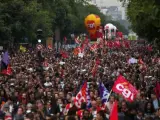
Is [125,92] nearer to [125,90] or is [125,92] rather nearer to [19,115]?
[125,90]

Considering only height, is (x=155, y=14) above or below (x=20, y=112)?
above

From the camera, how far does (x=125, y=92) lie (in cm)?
1694

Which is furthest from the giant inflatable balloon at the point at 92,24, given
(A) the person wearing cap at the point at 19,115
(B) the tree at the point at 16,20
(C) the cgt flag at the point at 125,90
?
(A) the person wearing cap at the point at 19,115

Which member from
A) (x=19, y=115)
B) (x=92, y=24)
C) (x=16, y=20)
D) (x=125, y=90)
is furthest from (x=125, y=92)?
(x=92, y=24)

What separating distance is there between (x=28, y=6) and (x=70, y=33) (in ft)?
152

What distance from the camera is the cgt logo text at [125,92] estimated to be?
55.1 ft

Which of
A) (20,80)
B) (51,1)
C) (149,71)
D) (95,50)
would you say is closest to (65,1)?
(51,1)

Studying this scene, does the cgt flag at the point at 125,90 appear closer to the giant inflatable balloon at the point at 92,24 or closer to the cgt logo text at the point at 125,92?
the cgt logo text at the point at 125,92

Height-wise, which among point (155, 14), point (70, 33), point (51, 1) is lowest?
point (70, 33)

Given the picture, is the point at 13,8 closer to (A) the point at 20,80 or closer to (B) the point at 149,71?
(B) the point at 149,71

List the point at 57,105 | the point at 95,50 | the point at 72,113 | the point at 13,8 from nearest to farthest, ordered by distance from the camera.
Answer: the point at 72,113
the point at 57,105
the point at 95,50
the point at 13,8

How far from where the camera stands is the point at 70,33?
115 meters

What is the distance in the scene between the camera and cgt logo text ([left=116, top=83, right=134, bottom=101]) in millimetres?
16797

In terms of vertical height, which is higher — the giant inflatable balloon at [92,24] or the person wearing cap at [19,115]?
the person wearing cap at [19,115]
